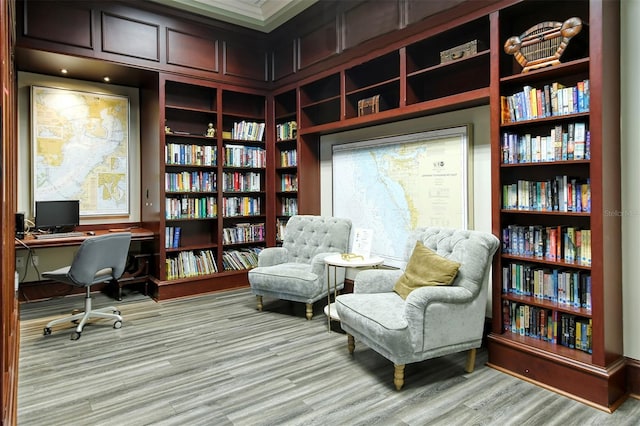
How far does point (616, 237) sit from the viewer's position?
7.86 feet

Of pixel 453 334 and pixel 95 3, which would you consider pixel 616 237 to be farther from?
pixel 95 3

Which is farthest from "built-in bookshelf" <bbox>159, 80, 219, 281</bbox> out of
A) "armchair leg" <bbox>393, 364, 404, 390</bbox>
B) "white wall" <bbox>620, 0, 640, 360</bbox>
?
"white wall" <bbox>620, 0, 640, 360</bbox>

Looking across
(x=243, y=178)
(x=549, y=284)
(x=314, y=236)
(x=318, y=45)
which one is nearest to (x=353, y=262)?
(x=314, y=236)

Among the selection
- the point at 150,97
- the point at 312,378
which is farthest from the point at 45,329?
the point at 150,97

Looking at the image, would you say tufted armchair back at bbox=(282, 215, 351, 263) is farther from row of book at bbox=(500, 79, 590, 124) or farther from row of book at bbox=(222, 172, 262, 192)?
row of book at bbox=(500, 79, 590, 124)

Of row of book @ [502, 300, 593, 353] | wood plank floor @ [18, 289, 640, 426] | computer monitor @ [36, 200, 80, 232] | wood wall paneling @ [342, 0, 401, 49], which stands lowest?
wood plank floor @ [18, 289, 640, 426]

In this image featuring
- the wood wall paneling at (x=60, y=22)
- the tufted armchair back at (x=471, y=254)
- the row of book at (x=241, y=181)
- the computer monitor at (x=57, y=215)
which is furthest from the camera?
the row of book at (x=241, y=181)

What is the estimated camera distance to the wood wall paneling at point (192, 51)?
448cm

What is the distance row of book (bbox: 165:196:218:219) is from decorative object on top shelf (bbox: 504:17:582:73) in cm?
363

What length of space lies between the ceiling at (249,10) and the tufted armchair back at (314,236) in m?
2.37

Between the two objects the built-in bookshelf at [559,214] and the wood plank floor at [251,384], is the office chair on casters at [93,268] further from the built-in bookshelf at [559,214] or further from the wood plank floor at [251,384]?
the built-in bookshelf at [559,214]

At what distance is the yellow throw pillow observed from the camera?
2676 mm

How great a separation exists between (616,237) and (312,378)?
83.6 inches

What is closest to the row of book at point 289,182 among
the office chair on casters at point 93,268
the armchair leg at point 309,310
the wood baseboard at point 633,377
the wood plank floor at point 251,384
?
the armchair leg at point 309,310
